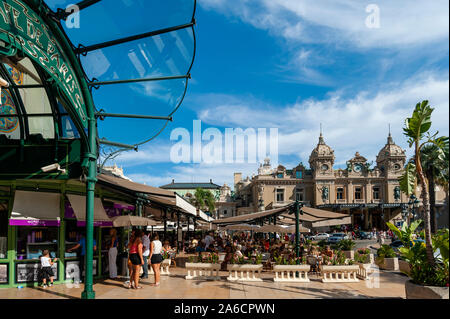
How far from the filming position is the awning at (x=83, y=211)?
36.2ft

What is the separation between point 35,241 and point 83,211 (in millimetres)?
1598

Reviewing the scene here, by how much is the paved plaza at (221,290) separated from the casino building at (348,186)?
5526cm

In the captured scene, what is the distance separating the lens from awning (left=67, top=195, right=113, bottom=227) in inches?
435

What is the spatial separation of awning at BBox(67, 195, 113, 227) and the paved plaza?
6.29 ft

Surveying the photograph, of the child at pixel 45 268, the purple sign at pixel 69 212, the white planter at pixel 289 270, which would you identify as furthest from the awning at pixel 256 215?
the child at pixel 45 268

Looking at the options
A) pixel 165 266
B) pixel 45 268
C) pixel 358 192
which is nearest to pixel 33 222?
pixel 45 268

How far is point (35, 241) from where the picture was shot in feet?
35.6

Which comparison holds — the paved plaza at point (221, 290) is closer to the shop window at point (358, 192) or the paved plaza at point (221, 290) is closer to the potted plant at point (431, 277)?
the potted plant at point (431, 277)

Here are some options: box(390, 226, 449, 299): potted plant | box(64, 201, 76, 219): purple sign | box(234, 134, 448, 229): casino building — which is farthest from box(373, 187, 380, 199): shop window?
box(64, 201, 76, 219): purple sign

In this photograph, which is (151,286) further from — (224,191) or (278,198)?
(224,191)

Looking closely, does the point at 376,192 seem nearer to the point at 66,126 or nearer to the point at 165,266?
the point at 165,266

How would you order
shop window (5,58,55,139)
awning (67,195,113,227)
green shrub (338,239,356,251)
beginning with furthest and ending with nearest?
green shrub (338,239,356,251)
awning (67,195,113,227)
shop window (5,58,55,139)

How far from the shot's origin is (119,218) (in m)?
11.4

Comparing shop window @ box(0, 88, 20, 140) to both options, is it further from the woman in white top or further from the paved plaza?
the woman in white top
